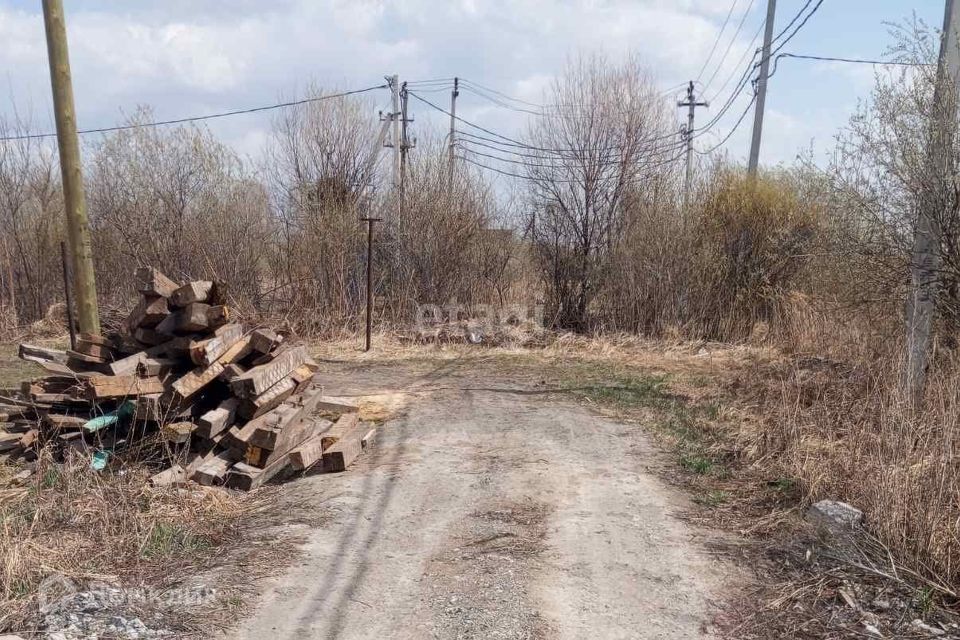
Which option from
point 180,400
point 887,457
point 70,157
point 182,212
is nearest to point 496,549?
point 887,457

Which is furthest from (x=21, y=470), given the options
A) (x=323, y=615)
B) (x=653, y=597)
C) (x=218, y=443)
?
(x=653, y=597)

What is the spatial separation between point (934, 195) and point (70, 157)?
28.4ft

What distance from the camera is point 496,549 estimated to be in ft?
12.7

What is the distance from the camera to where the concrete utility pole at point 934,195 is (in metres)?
5.70

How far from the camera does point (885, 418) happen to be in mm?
4070

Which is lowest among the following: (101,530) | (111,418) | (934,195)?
(101,530)

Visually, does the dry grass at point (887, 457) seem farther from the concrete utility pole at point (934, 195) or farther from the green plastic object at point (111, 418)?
the green plastic object at point (111, 418)

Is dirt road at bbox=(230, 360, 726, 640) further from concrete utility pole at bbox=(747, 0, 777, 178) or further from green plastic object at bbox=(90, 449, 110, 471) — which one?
concrete utility pole at bbox=(747, 0, 777, 178)

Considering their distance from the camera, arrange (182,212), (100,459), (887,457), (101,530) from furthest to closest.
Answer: (182,212), (100,459), (887,457), (101,530)

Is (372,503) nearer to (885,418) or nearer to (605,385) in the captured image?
(885,418)

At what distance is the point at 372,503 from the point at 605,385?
16.4 feet

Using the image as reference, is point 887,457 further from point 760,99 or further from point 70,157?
point 760,99

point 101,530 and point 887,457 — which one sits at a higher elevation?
point 887,457

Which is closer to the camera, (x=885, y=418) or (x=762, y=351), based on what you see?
(x=885, y=418)
